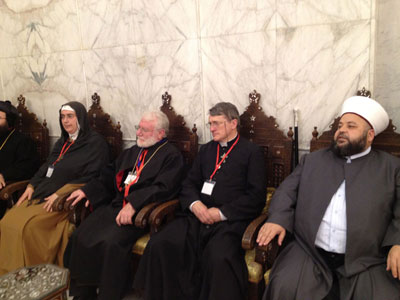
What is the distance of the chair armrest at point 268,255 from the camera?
2.19 m

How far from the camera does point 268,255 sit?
2234 millimetres

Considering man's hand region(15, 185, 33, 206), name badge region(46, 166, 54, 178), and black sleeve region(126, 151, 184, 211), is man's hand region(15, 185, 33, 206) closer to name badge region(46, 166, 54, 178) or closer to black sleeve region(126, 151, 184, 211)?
name badge region(46, 166, 54, 178)

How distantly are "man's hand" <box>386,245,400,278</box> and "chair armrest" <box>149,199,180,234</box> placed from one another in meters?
1.61

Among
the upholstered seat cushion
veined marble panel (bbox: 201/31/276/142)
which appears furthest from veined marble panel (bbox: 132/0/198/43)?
the upholstered seat cushion

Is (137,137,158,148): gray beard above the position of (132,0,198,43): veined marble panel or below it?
below

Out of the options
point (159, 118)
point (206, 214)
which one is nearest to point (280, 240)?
point (206, 214)

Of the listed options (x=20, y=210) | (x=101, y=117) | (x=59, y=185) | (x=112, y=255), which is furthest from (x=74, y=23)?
(x=112, y=255)

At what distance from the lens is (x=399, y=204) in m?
2.06

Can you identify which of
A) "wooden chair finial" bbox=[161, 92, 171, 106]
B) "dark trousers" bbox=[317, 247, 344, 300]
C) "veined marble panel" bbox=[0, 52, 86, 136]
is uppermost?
"veined marble panel" bbox=[0, 52, 86, 136]

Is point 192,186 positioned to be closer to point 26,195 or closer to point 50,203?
point 50,203

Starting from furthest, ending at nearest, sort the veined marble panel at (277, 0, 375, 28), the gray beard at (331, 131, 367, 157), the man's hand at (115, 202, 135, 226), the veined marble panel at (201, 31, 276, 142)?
the veined marble panel at (201, 31, 276, 142)
the man's hand at (115, 202, 135, 226)
the veined marble panel at (277, 0, 375, 28)
the gray beard at (331, 131, 367, 157)

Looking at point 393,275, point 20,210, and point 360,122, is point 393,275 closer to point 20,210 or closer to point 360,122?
point 360,122

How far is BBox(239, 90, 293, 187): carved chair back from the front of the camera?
2922 mm

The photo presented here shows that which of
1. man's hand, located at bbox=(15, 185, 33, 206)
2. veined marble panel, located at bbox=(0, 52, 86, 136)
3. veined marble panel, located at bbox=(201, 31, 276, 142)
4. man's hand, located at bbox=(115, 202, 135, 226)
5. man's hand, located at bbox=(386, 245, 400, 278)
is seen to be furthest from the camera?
veined marble panel, located at bbox=(0, 52, 86, 136)
